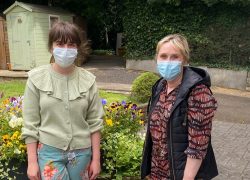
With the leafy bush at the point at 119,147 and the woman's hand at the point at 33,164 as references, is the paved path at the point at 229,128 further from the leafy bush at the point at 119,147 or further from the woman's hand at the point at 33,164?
the woman's hand at the point at 33,164

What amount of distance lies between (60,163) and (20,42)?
12.1 metres

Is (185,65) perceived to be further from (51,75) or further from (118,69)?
(118,69)

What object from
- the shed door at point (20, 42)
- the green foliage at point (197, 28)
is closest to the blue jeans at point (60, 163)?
the green foliage at point (197, 28)

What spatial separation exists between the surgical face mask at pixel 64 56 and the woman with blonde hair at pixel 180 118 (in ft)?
2.11

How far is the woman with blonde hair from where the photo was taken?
231 cm

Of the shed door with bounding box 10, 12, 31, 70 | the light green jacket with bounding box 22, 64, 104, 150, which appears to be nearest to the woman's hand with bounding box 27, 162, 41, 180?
the light green jacket with bounding box 22, 64, 104, 150

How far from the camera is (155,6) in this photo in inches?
552

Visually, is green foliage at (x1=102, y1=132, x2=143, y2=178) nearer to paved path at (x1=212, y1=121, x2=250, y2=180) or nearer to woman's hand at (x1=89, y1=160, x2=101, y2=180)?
woman's hand at (x1=89, y1=160, x2=101, y2=180)

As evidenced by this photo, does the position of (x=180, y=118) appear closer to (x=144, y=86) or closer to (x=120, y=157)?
(x=120, y=157)

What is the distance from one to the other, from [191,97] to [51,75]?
1.05 m

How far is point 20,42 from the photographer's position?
543 inches

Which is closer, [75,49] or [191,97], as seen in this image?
[191,97]

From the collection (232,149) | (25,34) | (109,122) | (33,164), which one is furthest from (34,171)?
(25,34)

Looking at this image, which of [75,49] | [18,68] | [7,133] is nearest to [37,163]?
[75,49]
